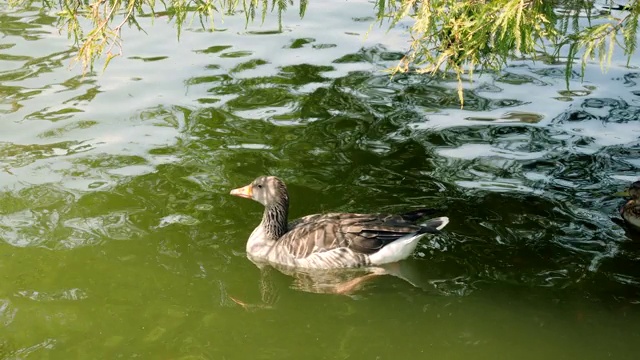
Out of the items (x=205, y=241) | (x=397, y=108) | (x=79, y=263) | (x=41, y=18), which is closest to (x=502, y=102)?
(x=397, y=108)

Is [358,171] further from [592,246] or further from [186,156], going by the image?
[592,246]

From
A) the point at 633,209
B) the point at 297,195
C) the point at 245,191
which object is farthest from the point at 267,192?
the point at 633,209

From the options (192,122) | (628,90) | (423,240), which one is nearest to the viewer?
(423,240)

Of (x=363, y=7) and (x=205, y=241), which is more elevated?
(x=363, y=7)

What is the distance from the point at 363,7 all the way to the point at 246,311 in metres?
10.1

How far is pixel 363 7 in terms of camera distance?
55.3 feet

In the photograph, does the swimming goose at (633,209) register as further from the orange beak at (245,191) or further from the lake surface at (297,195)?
the orange beak at (245,191)

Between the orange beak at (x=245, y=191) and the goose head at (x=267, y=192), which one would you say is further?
the orange beak at (x=245, y=191)

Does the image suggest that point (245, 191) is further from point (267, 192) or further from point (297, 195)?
point (297, 195)

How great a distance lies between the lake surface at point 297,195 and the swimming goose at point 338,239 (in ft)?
0.83

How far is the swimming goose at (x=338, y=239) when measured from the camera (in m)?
8.80

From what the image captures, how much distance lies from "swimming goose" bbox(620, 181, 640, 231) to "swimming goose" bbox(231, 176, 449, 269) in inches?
83.0

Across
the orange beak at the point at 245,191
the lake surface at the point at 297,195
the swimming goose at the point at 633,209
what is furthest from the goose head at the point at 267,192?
the swimming goose at the point at 633,209

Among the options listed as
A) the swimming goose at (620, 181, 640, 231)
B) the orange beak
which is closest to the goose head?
the orange beak
